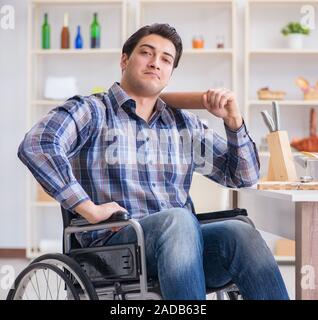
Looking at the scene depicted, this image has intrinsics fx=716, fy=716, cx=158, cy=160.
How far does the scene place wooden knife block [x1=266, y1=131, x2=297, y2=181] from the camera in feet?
6.38

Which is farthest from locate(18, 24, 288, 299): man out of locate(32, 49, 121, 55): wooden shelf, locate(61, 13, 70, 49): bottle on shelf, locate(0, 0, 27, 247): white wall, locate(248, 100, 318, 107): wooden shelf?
locate(0, 0, 27, 247): white wall

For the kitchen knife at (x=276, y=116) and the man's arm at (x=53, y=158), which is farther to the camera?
the kitchen knife at (x=276, y=116)

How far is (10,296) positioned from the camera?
Answer: 1502 mm

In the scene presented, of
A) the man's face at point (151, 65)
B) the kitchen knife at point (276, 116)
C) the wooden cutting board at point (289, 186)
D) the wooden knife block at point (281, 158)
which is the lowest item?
the wooden cutting board at point (289, 186)

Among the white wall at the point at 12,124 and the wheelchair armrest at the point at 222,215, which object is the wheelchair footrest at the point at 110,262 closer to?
the wheelchair armrest at the point at 222,215

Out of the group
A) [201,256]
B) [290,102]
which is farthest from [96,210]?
[290,102]

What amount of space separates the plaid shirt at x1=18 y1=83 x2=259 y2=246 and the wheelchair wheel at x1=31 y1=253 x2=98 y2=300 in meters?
0.10

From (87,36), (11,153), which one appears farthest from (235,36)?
(11,153)

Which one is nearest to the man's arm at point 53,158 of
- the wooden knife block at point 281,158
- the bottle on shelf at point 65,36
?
the wooden knife block at point 281,158

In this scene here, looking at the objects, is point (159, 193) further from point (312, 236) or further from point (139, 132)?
point (312, 236)

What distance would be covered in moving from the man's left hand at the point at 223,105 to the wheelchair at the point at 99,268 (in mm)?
363

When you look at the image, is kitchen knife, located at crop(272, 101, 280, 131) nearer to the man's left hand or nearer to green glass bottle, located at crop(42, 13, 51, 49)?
the man's left hand

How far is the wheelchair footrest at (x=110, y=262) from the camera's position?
4.63ft

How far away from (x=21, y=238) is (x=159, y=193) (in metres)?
3.06
